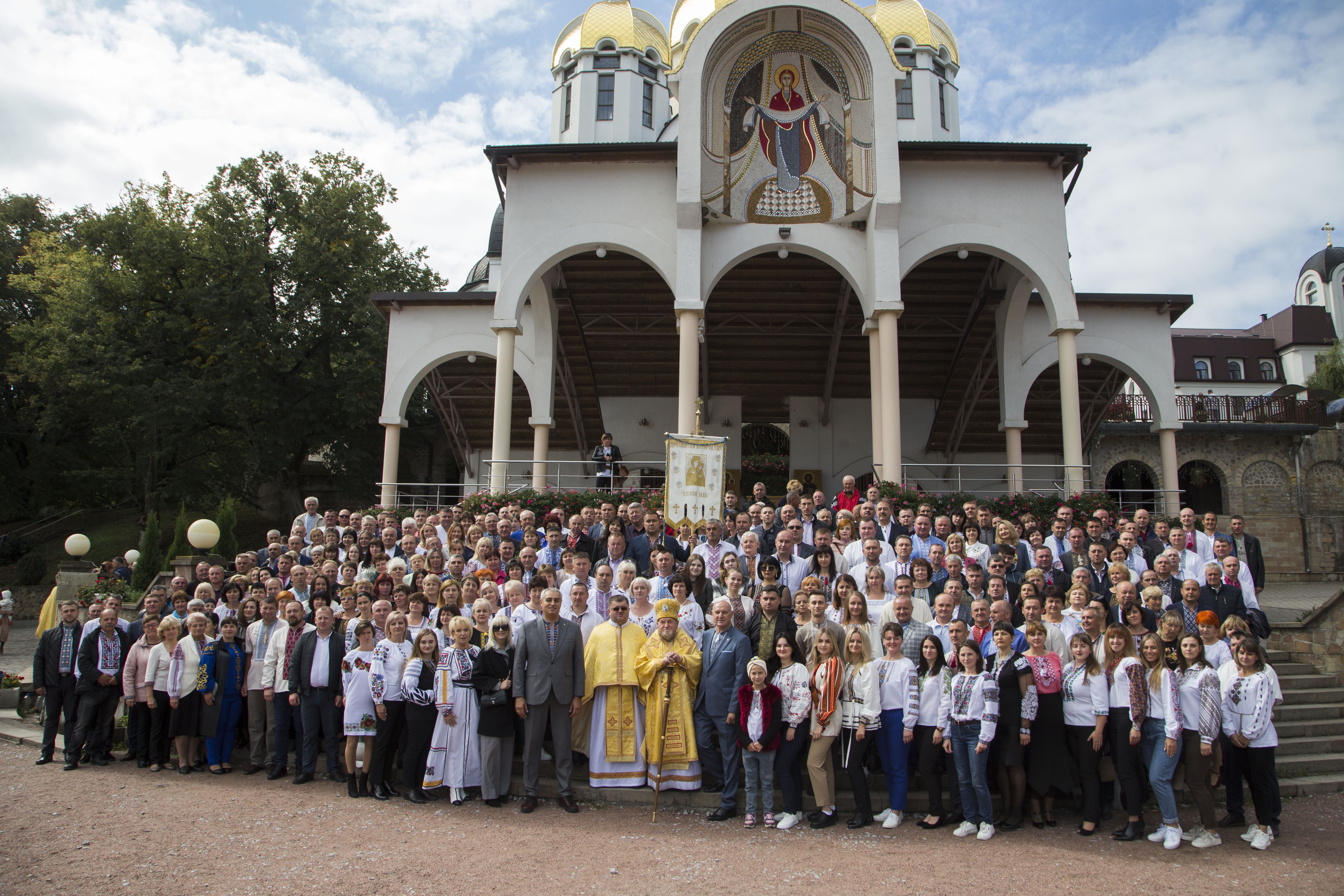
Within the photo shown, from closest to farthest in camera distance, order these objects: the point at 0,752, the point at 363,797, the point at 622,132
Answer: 1. the point at 363,797
2. the point at 0,752
3. the point at 622,132

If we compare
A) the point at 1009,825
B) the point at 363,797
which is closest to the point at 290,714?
the point at 363,797

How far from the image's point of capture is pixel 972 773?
5.82 m

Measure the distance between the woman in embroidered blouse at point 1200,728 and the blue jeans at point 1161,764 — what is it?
104 millimetres

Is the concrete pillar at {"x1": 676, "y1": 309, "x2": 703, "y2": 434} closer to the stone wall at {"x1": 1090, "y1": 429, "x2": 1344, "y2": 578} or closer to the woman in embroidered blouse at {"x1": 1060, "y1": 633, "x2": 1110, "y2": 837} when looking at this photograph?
the woman in embroidered blouse at {"x1": 1060, "y1": 633, "x2": 1110, "y2": 837}

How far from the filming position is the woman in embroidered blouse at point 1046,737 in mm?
5922

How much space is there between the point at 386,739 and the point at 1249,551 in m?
8.84

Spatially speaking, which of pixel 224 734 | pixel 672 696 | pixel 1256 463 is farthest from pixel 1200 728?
pixel 1256 463

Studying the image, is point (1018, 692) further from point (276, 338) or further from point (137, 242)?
point (137, 242)

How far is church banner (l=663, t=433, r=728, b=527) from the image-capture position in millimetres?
11094

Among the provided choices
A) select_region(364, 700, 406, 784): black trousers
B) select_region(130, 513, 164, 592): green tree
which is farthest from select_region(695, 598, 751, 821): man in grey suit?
select_region(130, 513, 164, 592): green tree

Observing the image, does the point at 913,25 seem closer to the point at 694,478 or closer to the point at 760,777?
the point at 694,478

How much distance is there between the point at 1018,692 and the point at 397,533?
24.7ft

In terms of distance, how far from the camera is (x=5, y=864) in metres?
5.34

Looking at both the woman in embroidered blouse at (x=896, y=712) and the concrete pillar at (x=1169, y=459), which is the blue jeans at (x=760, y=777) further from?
the concrete pillar at (x=1169, y=459)
